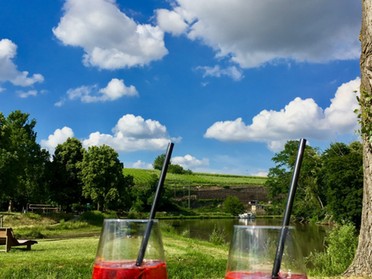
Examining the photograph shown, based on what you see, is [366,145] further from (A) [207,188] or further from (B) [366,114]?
(A) [207,188]

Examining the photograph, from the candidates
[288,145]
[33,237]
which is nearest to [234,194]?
[288,145]

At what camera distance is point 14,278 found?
29.6 feet

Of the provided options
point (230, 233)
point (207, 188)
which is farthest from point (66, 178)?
point (207, 188)

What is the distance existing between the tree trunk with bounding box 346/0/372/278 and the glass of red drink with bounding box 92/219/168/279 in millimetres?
6015

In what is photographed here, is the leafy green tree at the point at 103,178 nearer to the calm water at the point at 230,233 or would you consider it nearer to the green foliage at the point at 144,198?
the calm water at the point at 230,233

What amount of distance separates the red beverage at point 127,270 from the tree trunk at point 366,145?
6027 millimetres

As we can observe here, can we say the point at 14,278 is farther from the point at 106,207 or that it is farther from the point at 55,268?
the point at 106,207

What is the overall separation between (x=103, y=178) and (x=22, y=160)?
11275 mm

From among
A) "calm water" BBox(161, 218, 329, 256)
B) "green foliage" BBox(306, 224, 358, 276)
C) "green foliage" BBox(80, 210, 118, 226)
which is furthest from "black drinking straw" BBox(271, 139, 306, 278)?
"green foliage" BBox(80, 210, 118, 226)

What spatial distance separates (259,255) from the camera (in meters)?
1.33

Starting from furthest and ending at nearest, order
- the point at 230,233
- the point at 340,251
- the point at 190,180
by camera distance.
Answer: the point at 190,180
the point at 230,233
the point at 340,251

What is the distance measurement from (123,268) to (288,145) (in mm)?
64585

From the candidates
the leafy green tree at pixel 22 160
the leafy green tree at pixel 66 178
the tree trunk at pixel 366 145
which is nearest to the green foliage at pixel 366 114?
the tree trunk at pixel 366 145

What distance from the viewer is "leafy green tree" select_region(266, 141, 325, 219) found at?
54466 mm
